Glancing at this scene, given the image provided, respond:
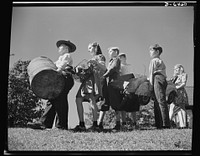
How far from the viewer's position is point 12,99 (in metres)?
3.98

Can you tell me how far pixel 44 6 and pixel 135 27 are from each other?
1335mm

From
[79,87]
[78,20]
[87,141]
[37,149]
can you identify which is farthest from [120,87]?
[37,149]

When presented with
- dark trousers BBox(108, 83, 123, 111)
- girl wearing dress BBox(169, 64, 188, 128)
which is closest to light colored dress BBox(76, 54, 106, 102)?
dark trousers BBox(108, 83, 123, 111)

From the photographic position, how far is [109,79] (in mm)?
4082

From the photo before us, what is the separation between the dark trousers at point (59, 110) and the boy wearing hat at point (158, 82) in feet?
3.89

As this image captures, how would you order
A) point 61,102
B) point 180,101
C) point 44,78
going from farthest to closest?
point 180,101 → point 61,102 → point 44,78

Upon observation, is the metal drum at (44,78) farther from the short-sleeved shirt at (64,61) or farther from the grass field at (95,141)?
the grass field at (95,141)

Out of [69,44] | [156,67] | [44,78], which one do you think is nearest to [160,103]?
[156,67]

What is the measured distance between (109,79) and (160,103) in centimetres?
81

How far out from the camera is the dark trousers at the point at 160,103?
13.2 ft

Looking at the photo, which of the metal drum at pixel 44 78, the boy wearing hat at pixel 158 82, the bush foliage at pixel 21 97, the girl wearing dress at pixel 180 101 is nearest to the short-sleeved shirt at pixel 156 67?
the boy wearing hat at pixel 158 82

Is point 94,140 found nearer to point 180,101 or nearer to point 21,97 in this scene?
point 21,97

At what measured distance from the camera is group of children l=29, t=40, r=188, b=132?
4020mm
